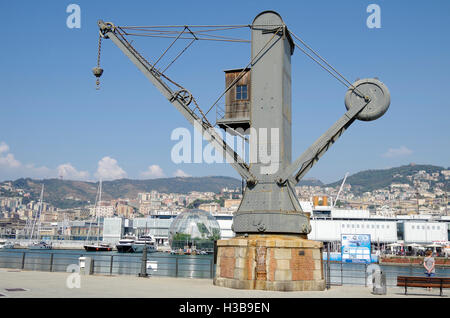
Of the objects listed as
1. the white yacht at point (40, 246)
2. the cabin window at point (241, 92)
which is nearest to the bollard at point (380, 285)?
the cabin window at point (241, 92)

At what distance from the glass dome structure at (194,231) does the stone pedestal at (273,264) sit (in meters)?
92.0

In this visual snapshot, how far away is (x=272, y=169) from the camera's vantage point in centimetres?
1789

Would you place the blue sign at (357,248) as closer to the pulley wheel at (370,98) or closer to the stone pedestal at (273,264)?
the pulley wheel at (370,98)

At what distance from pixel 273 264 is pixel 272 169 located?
13.3ft

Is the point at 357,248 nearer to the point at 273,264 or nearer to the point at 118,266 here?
the point at 273,264

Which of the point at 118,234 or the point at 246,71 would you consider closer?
the point at 246,71

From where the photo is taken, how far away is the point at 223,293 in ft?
48.6

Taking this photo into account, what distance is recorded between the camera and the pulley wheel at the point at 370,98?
1842 centimetres

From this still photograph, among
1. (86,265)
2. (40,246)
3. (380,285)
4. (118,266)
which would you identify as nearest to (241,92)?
(380,285)

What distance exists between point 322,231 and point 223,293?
104964 mm

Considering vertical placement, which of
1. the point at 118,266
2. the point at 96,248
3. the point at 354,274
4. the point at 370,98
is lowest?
the point at 96,248
